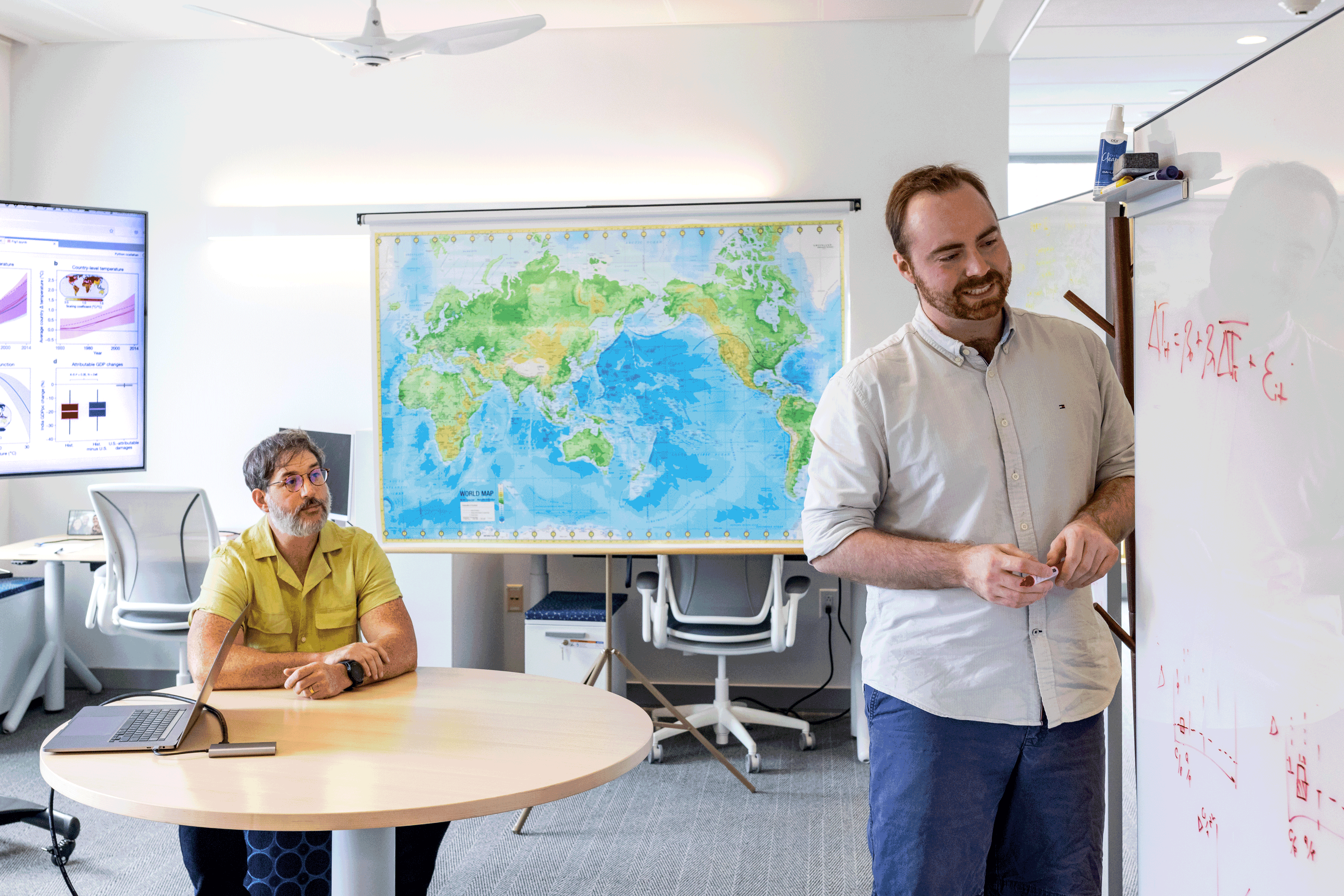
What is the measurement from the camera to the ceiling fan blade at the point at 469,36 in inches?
105

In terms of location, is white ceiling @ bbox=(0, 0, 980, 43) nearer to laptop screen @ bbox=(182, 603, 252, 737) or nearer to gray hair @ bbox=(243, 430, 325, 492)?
gray hair @ bbox=(243, 430, 325, 492)

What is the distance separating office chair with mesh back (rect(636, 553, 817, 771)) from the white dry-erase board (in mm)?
2195

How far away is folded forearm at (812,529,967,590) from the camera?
1.30 m

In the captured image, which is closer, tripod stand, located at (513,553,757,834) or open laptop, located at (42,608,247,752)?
open laptop, located at (42,608,247,752)

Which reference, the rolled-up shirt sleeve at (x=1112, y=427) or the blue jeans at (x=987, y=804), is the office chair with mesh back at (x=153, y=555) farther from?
the rolled-up shirt sleeve at (x=1112, y=427)

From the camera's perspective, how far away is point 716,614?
3.45m

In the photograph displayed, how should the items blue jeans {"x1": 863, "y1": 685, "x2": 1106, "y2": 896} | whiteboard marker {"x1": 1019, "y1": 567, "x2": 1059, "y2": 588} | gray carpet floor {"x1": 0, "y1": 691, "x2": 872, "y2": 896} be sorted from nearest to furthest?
whiteboard marker {"x1": 1019, "y1": 567, "x2": 1059, "y2": 588}
blue jeans {"x1": 863, "y1": 685, "x2": 1106, "y2": 896}
gray carpet floor {"x1": 0, "y1": 691, "x2": 872, "y2": 896}

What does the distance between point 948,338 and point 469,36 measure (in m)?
1.90

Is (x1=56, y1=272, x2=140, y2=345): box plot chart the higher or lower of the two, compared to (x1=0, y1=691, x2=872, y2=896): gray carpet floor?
higher

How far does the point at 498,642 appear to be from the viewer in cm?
433

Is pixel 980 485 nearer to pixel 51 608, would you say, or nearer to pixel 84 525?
pixel 51 608

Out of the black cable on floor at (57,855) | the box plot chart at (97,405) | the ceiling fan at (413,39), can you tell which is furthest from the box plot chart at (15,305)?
the black cable on floor at (57,855)

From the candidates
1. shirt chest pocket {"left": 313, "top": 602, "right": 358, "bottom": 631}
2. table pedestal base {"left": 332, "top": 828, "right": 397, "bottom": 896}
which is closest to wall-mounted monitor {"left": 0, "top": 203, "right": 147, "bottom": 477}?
shirt chest pocket {"left": 313, "top": 602, "right": 358, "bottom": 631}

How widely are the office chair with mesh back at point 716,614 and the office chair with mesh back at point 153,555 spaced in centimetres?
162
